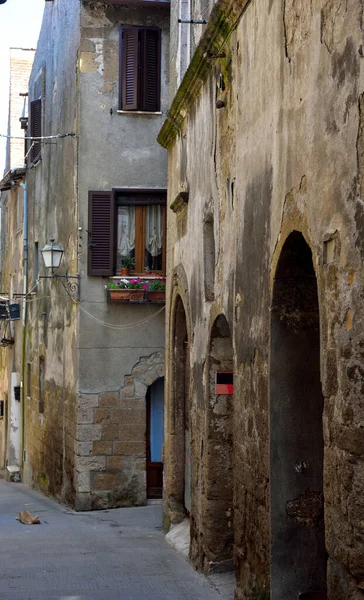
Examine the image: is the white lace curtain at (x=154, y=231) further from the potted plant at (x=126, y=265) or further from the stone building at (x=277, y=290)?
the stone building at (x=277, y=290)

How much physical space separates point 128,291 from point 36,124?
6730 mm

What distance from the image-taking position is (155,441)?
1560 centimetres

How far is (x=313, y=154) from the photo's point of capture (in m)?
5.64

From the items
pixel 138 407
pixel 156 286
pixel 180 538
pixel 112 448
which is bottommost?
pixel 180 538

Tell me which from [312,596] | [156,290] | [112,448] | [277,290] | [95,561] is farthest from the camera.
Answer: [156,290]

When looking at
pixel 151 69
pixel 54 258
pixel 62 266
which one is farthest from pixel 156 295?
pixel 151 69

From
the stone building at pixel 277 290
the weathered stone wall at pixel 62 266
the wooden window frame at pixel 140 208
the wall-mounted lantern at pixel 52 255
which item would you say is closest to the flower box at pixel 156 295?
the wooden window frame at pixel 140 208

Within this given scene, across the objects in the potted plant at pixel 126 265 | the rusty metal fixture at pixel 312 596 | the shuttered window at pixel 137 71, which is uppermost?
the shuttered window at pixel 137 71

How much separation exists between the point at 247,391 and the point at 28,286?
14421mm

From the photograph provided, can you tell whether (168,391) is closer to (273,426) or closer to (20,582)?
(20,582)

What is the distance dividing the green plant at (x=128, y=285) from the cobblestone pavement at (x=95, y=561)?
3524mm

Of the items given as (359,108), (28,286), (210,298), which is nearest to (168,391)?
(210,298)

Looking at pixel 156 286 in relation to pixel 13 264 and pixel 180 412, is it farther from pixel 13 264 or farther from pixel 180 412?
pixel 13 264

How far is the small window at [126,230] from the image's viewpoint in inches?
603
